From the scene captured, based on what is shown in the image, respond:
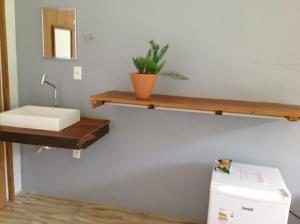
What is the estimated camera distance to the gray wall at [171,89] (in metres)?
2.13

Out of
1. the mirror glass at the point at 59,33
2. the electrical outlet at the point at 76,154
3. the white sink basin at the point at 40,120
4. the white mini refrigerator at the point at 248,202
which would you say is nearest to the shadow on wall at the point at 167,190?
the electrical outlet at the point at 76,154

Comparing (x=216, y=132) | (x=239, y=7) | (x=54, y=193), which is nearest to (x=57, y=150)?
(x=54, y=193)

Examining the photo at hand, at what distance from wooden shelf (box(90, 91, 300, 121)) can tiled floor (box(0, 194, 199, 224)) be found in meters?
0.98

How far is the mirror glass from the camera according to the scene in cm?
242

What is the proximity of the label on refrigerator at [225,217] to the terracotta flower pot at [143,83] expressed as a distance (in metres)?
0.92

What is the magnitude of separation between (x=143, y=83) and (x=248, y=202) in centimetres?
103

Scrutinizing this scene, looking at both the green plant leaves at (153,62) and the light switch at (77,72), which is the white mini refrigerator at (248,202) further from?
the light switch at (77,72)

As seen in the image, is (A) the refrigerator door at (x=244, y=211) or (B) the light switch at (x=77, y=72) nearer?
(A) the refrigerator door at (x=244, y=211)

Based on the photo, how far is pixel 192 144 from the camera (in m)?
2.37

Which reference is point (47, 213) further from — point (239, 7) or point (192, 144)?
A: point (239, 7)

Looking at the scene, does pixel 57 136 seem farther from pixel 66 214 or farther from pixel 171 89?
pixel 171 89

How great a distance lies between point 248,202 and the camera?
5.88ft

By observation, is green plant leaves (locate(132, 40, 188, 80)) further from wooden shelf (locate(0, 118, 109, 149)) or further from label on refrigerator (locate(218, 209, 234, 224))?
label on refrigerator (locate(218, 209, 234, 224))

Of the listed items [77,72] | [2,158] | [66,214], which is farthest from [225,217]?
[2,158]
